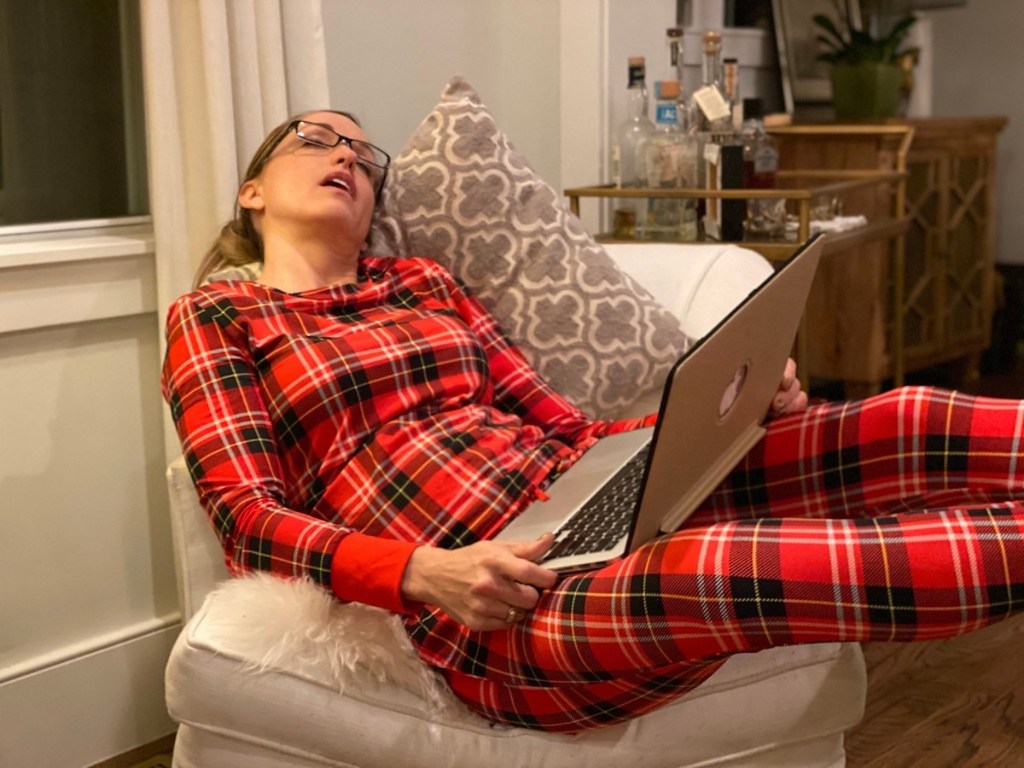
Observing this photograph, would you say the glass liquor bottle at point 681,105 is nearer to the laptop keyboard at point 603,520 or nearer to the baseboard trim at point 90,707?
the laptop keyboard at point 603,520

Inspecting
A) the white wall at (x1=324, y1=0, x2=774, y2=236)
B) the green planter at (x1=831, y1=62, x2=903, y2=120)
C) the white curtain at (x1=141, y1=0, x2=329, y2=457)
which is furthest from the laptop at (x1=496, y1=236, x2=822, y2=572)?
the green planter at (x1=831, y1=62, x2=903, y2=120)

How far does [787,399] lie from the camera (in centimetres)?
146

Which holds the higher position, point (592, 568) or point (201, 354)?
point (201, 354)

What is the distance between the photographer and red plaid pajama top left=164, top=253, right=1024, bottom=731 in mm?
1054

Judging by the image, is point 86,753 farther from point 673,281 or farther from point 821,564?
point 821,564

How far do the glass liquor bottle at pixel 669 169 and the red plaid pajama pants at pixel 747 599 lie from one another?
1.08 m

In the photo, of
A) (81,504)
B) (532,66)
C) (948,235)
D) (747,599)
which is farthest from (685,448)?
(948,235)

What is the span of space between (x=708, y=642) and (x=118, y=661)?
118 centimetres

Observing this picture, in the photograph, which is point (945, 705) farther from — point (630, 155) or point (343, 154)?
point (343, 154)

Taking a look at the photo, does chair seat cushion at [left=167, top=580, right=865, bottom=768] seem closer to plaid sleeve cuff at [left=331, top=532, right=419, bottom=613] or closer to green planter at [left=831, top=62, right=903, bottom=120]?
plaid sleeve cuff at [left=331, top=532, right=419, bottom=613]

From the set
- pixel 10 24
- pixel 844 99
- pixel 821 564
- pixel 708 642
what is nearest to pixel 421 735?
pixel 708 642

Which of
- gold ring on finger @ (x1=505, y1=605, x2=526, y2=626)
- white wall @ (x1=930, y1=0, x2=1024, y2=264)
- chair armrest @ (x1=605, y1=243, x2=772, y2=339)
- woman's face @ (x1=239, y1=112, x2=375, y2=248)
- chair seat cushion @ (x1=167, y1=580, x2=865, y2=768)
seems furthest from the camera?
white wall @ (x1=930, y1=0, x2=1024, y2=264)

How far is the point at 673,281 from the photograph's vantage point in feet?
6.10

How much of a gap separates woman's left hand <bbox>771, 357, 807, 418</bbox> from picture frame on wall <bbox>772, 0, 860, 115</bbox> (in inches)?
95.4
